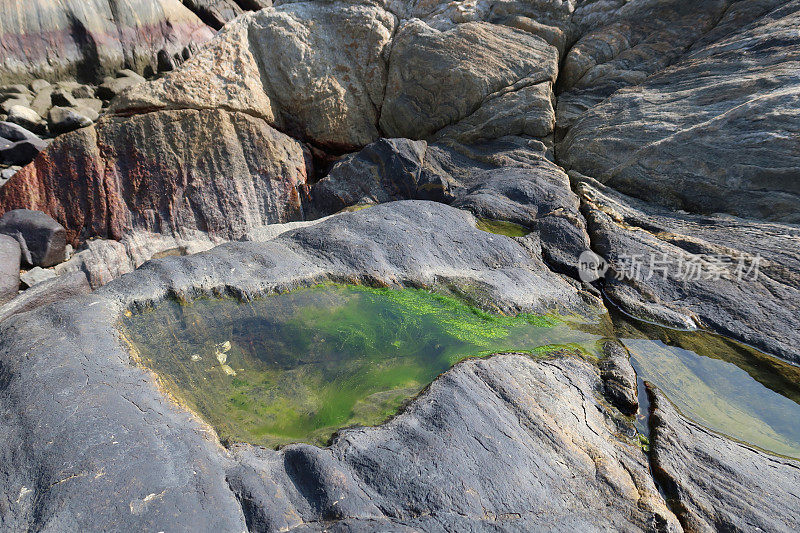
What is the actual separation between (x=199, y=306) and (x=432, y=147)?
5.49m

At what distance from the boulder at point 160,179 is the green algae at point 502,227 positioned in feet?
11.2

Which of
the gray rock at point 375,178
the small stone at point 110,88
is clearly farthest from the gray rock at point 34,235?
the small stone at point 110,88

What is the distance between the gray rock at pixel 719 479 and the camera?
8.91 feet

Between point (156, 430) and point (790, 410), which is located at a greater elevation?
point (156, 430)

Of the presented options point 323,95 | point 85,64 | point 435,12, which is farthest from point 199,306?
point 85,64

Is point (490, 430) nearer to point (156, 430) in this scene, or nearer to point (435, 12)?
point (156, 430)

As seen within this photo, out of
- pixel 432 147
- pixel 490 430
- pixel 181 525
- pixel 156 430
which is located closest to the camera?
pixel 181 525

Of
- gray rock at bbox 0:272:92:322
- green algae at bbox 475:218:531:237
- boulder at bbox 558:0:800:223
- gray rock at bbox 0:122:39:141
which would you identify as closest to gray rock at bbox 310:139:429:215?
green algae at bbox 475:218:531:237

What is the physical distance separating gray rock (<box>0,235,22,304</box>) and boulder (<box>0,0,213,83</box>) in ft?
23.6

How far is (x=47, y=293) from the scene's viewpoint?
4.78 meters

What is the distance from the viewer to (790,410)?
386 cm

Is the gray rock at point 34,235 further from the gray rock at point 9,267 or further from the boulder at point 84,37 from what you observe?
the boulder at point 84,37

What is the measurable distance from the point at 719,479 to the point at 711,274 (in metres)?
2.89

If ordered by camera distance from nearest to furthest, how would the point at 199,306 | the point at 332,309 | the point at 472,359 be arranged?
the point at 472,359 < the point at 199,306 < the point at 332,309
